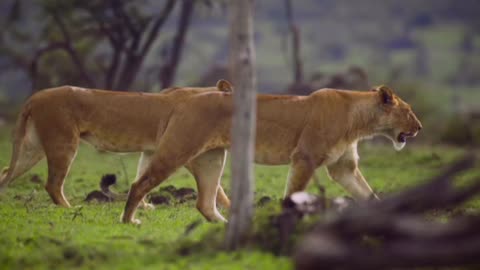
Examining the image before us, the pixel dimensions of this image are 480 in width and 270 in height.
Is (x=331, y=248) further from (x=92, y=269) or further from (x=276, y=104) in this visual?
(x=276, y=104)

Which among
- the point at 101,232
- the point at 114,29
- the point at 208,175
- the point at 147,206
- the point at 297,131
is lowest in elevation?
the point at 101,232

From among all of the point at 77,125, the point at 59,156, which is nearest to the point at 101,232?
the point at 59,156

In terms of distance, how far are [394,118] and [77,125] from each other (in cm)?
410

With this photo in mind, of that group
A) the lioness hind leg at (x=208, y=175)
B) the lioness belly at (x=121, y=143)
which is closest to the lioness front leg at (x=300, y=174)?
the lioness hind leg at (x=208, y=175)

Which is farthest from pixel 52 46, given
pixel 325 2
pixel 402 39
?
pixel 325 2

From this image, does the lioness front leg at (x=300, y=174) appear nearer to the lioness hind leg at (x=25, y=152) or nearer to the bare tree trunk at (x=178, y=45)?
the lioness hind leg at (x=25, y=152)

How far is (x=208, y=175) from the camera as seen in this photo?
10469 millimetres

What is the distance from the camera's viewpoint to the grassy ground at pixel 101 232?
7656mm

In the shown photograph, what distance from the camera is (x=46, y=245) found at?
27.1 feet

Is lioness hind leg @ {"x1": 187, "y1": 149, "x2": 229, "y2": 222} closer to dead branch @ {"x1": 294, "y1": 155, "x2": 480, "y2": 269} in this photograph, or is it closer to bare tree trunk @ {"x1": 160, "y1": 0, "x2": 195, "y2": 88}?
dead branch @ {"x1": 294, "y1": 155, "x2": 480, "y2": 269}

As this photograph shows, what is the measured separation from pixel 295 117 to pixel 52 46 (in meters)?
18.1

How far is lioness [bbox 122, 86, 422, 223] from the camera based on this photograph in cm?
980

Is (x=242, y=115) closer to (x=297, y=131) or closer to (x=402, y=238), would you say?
(x=402, y=238)

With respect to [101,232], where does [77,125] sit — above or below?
above
